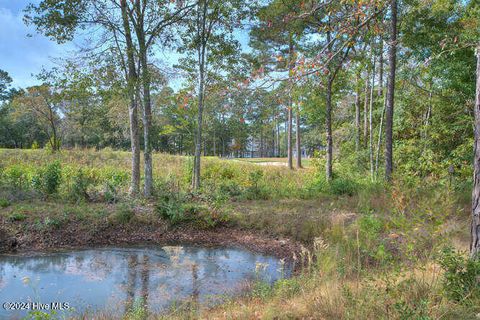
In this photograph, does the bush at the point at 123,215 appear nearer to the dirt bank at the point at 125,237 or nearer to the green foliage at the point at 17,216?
the dirt bank at the point at 125,237

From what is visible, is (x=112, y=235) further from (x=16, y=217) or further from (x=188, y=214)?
(x=16, y=217)

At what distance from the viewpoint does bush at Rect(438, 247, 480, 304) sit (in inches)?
97.9

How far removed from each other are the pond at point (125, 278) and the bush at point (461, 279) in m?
1.74

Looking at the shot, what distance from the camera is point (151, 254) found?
613 centimetres

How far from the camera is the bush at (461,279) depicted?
2.49m

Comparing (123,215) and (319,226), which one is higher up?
(123,215)

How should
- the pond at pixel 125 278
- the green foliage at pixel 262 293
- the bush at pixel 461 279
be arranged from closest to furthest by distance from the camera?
1. the bush at pixel 461 279
2. the green foliage at pixel 262 293
3. the pond at pixel 125 278

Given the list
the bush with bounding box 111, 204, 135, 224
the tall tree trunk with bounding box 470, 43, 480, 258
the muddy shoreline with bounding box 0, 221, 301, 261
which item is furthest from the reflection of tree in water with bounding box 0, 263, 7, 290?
the tall tree trunk with bounding box 470, 43, 480, 258

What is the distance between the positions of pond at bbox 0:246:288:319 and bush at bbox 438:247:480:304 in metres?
1.74

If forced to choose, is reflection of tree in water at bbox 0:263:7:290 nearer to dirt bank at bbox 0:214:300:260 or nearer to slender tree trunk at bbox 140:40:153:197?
dirt bank at bbox 0:214:300:260

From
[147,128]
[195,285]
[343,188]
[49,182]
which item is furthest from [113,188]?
[343,188]

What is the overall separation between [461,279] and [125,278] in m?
4.24

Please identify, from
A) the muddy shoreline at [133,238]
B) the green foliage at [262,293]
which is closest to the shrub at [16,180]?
the muddy shoreline at [133,238]

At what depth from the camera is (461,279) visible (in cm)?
258
